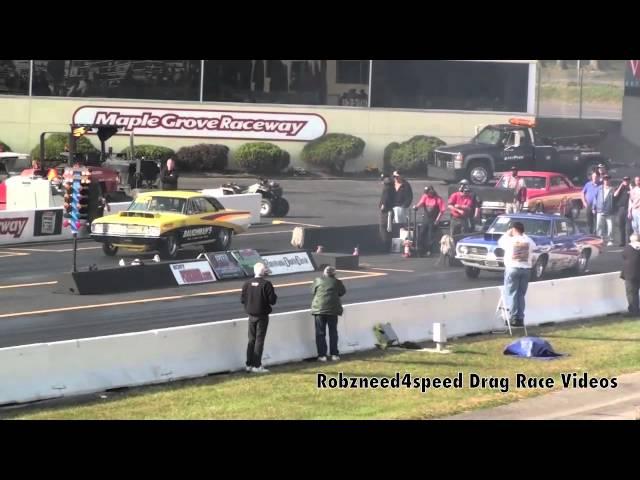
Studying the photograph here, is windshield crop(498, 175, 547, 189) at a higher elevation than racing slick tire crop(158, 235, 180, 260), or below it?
higher

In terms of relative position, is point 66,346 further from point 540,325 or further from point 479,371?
point 540,325

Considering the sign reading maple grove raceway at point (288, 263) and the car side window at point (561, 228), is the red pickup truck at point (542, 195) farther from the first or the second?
the sign reading maple grove raceway at point (288, 263)

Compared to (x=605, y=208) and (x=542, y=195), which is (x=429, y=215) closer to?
(x=542, y=195)

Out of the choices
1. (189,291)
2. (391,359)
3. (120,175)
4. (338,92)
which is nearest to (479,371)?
(391,359)

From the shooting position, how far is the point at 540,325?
77.2 feet

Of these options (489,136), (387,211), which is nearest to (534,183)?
(387,211)

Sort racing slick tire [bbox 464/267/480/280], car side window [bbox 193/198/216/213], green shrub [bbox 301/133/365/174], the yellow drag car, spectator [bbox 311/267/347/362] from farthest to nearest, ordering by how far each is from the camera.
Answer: green shrub [bbox 301/133/365/174] < car side window [bbox 193/198/216/213] < the yellow drag car < racing slick tire [bbox 464/267/480/280] < spectator [bbox 311/267/347/362]

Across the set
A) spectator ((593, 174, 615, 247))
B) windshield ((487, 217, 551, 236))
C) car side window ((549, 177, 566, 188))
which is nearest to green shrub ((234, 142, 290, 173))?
car side window ((549, 177, 566, 188))

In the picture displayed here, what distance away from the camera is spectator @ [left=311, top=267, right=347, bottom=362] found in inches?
761

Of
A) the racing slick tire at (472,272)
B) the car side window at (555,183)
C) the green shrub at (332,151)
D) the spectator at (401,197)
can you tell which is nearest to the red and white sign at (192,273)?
the spectator at (401,197)

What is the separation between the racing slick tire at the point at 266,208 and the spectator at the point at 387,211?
19.3 ft

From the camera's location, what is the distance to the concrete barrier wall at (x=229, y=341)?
1650 centimetres

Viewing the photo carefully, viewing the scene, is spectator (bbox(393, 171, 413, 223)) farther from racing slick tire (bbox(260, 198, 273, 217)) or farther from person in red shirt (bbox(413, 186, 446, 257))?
racing slick tire (bbox(260, 198, 273, 217))

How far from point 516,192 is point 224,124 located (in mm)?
11125
